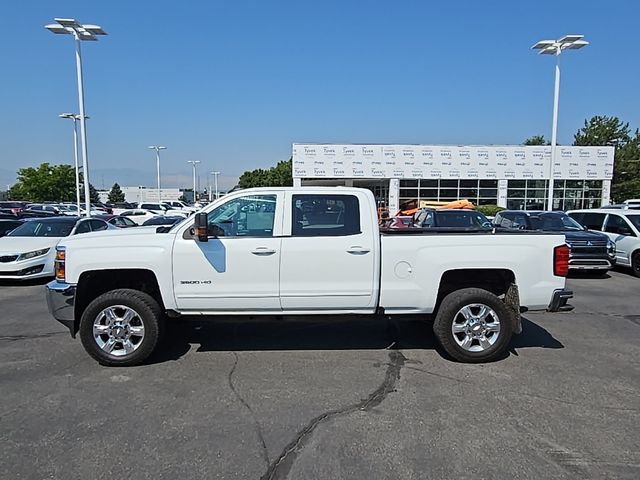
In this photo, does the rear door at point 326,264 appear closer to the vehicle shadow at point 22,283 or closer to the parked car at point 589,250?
the parked car at point 589,250

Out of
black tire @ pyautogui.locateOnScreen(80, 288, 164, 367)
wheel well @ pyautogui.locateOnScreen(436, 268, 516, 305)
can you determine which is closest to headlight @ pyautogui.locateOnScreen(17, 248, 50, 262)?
black tire @ pyautogui.locateOnScreen(80, 288, 164, 367)

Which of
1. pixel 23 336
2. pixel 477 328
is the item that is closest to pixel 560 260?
pixel 477 328

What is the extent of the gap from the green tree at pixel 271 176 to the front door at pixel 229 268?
6703cm

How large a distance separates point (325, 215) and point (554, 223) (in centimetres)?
1033

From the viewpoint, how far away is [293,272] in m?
4.70

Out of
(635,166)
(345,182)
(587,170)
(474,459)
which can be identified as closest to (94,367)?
(474,459)

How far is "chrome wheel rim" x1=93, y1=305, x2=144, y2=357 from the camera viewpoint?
4.71 metres

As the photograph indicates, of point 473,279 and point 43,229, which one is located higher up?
point 43,229

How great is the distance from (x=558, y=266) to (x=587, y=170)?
36328 millimetres

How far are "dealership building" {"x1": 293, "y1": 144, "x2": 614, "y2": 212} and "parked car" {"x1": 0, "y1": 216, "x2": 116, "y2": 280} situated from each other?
81.7ft

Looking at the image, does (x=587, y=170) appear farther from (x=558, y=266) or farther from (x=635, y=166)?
(x=558, y=266)

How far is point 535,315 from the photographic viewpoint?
23.1ft

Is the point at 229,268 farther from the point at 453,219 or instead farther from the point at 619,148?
the point at 619,148

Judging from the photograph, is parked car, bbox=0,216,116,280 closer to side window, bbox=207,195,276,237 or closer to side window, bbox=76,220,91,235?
side window, bbox=76,220,91,235
